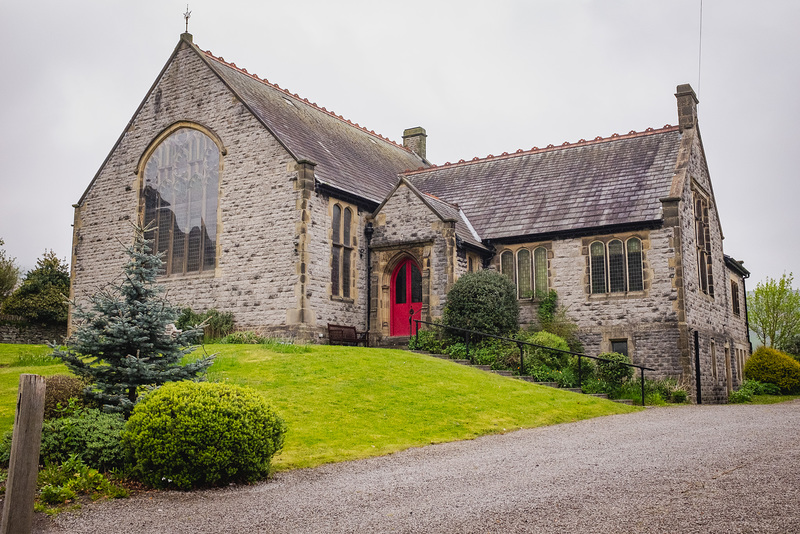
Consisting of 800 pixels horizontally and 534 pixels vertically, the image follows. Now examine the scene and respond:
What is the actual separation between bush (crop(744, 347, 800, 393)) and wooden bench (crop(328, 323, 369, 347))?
1628cm

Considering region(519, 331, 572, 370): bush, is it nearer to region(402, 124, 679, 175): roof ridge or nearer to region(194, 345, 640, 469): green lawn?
region(194, 345, 640, 469): green lawn

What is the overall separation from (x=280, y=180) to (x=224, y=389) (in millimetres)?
14027

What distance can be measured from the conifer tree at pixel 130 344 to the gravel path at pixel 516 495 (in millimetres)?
2389

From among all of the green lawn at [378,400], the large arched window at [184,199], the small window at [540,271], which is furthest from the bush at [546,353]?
the large arched window at [184,199]

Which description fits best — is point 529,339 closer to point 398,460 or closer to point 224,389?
point 398,460

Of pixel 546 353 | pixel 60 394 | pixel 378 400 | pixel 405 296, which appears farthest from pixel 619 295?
pixel 60 394

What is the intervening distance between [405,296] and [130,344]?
48.5ft

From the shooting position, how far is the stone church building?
2262cm

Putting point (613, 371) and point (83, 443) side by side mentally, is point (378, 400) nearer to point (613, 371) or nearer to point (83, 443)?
point (83, 443)

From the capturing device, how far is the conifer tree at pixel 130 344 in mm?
10508

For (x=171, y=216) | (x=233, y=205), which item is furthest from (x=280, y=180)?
(x=171, y=216)

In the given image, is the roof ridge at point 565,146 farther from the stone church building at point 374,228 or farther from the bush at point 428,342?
the bush at point 428,342

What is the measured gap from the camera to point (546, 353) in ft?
69.0

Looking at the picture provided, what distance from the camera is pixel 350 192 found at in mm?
23969
